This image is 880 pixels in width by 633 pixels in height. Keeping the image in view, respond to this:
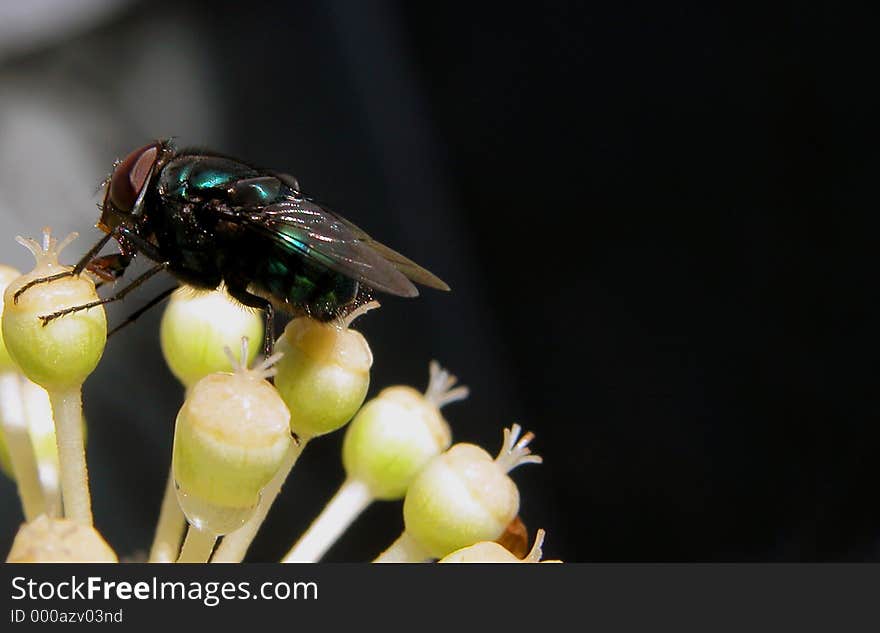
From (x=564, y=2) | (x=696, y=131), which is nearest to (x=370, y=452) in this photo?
(x=696, y=131)

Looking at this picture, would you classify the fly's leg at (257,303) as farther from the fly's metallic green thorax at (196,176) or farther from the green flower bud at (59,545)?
the green flower bud at (59,545)

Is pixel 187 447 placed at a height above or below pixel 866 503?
below

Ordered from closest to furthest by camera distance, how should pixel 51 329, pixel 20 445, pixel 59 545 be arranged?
pixel 59 545, pixel 51 329, pixel 20 445

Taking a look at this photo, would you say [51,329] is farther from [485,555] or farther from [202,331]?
[485,555]

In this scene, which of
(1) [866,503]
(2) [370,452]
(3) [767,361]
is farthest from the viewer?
(3) [767,361]

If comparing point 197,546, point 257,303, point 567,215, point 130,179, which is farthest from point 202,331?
point 567,215

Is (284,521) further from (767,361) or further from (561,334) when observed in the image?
(767,361)

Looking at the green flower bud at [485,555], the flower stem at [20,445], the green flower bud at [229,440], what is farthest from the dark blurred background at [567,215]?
the green flower bud at [229,440]
